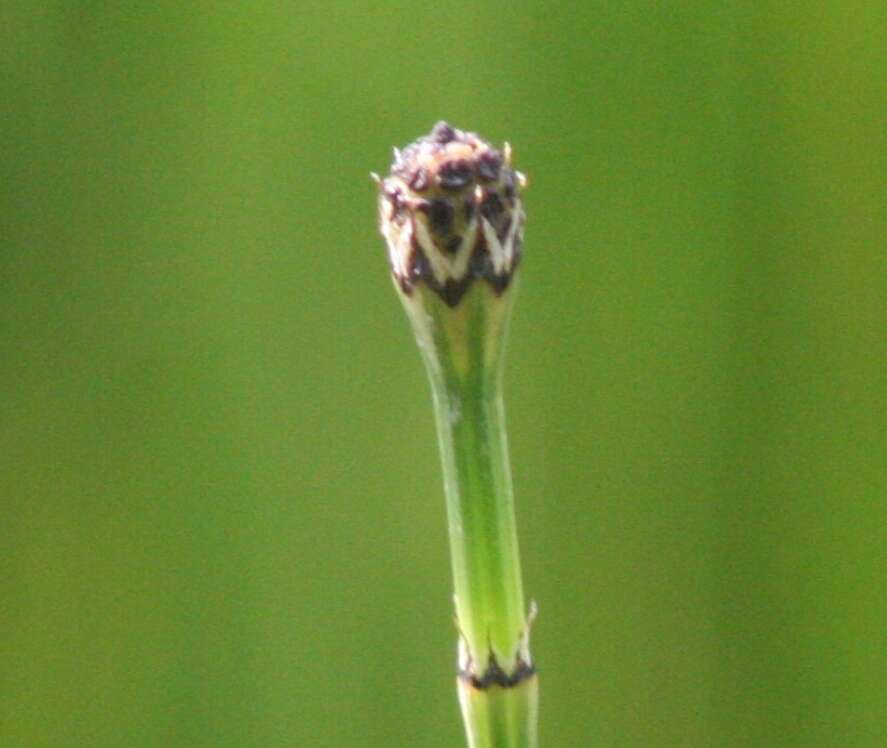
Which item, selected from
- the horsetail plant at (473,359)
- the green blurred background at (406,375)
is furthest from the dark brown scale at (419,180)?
the green blurred background at (406,375)

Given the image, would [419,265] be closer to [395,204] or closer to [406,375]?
[395,204]

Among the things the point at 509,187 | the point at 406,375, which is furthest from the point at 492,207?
the point at 406,375

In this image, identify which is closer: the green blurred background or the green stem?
the green stem

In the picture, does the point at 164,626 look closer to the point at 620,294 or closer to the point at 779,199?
the point at 620,294

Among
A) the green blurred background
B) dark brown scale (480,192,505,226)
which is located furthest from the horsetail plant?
the green blurred background

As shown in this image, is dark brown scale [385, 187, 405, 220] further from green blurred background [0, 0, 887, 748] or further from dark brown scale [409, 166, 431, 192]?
green blurred background [0, 0, 887, 748]

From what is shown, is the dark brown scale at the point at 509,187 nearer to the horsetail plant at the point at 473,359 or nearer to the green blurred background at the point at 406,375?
the horsetail plant at the point at 473,359
